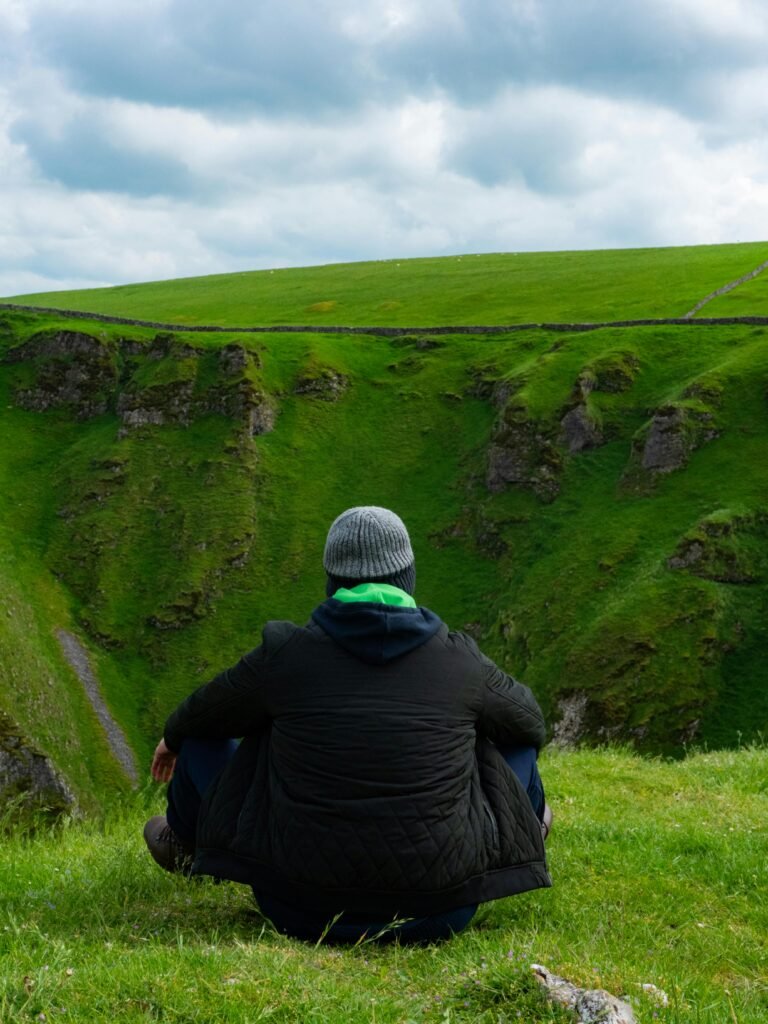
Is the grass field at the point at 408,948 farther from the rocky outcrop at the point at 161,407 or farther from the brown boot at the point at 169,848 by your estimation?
the rocky outcrop at the point at 161,407

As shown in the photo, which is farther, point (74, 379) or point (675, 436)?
point (74, 379)

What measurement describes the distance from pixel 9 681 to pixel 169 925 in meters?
67.8

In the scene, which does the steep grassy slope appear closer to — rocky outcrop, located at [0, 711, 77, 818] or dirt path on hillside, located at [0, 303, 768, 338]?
dirt path on hillside, located at [0, 303, 768, 338]

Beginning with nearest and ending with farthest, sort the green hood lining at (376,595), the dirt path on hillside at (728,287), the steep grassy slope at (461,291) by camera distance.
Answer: the green hood lining at (376,595) < the dirt path on hillside at (728,287) < the steep grassy slope at (461,291)

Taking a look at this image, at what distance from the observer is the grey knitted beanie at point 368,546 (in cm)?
619

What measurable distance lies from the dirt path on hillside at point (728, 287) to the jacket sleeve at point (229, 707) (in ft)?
348

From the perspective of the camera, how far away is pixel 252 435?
95.1 metres

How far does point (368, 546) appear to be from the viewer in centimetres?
618

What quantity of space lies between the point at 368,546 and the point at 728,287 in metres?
123

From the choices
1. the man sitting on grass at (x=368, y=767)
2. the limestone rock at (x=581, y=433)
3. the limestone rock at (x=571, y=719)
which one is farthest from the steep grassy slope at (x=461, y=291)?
the man sitting on grass at (x=368, y=767)

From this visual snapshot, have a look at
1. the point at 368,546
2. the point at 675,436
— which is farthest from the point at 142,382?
the point at 368,546

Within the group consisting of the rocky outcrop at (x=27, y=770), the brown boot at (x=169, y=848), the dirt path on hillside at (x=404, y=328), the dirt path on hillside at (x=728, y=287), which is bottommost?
the rocky outcrop at (x=27, y=770)

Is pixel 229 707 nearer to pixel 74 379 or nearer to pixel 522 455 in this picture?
pixel 522 455

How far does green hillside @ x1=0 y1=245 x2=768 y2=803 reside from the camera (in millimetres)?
60750
